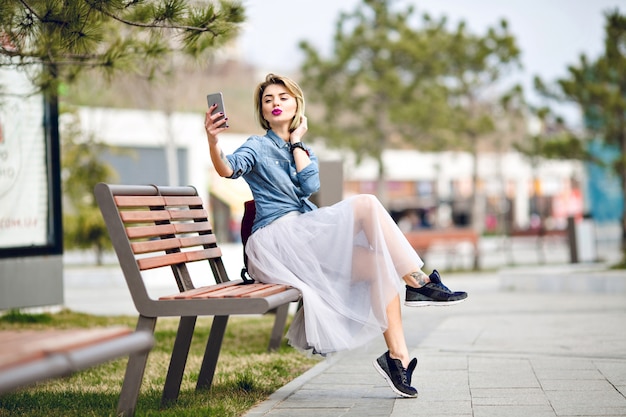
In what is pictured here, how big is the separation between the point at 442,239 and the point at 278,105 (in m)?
16.4

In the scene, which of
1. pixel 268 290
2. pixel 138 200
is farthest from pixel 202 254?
pixel 268 290

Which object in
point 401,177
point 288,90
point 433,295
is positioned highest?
point 401,177

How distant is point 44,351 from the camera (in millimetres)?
2531

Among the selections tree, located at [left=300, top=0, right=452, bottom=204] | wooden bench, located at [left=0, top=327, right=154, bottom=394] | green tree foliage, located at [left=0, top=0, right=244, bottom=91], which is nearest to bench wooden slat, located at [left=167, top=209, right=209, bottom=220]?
green tree foliage, located at [left=0, top=0, right=244, bottom=91]

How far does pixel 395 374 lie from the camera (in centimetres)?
506

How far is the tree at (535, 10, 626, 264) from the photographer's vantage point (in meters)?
17.1

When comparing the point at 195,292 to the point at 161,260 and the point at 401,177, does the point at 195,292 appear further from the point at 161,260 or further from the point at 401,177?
the point at 401,177

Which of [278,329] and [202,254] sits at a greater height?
[202,254]

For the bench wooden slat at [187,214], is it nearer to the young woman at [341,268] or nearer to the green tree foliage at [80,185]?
the young woman at [341,268]

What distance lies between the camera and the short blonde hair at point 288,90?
5449mm

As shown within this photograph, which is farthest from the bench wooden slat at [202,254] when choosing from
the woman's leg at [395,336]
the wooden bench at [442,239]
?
the wooden bench at [442,239]

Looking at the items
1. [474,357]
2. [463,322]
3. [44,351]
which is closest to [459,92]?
[463,322]

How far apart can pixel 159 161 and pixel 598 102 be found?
22303 mm

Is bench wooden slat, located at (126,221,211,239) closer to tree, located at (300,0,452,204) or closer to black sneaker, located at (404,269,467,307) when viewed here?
black sneaker, located at (404,269,467,307)
